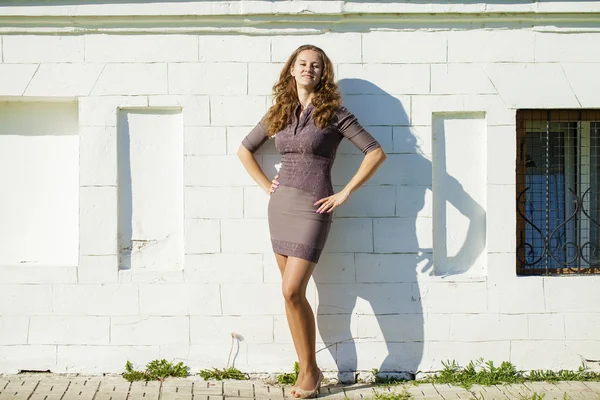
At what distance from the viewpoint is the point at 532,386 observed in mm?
5059

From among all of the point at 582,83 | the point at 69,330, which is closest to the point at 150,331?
the point at 69,330

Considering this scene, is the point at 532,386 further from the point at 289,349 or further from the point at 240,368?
the point at 240,368

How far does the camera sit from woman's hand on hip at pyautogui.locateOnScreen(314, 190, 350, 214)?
471 centimetres

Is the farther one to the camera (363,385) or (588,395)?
(363,385)

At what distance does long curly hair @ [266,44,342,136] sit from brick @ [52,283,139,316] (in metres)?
1.59

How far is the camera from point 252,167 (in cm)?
A: 498

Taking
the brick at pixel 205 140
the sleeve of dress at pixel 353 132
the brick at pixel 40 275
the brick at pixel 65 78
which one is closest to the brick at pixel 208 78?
the brick at pixel 205 140

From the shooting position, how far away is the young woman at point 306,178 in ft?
15.5

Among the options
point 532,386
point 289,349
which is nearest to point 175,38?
point 289,349

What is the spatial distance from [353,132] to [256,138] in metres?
0.69

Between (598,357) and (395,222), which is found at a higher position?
(395,222)

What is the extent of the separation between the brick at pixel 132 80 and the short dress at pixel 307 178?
100 centimetres

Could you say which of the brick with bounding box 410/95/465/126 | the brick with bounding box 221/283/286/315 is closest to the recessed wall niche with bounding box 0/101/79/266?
the brick with bounding box 221/283/286/315

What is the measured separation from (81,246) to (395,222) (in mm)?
2285
